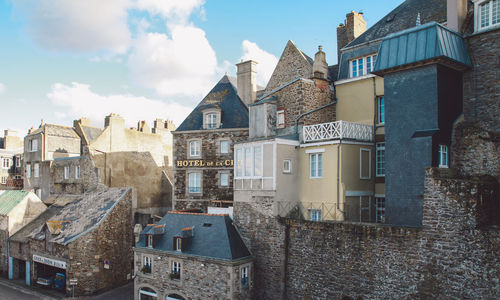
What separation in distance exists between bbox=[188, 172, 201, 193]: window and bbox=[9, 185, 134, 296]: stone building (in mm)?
4255

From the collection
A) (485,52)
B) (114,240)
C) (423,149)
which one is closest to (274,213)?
(423,149)

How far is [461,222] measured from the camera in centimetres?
1320

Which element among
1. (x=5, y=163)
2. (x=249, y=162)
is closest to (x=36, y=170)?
(x=5, y=163)

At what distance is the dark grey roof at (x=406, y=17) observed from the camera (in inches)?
789

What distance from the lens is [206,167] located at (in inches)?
1126

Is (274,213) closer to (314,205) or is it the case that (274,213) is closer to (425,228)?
(314,205)

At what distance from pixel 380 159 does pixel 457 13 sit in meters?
7.18

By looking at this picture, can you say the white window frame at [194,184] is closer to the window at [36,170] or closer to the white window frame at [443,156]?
the white window frame at [443,156]

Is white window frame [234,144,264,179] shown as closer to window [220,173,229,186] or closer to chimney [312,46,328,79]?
chimney [312,46,328,79]

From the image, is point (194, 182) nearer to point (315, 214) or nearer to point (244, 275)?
point (244, 275)

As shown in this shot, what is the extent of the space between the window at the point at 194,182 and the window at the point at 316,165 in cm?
1093

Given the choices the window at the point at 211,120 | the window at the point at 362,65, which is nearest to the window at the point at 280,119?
the window at the point at 362,65

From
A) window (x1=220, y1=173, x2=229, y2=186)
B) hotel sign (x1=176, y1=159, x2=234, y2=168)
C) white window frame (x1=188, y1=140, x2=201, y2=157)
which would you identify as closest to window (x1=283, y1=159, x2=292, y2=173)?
hotel sign (x1=176, y1=159, x2=234, y2=168)

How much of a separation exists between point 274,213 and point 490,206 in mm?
9172
